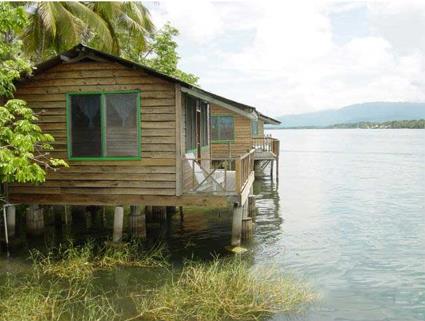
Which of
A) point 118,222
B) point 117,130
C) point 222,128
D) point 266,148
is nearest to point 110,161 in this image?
point 117,130

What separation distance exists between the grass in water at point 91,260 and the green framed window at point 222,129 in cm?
1751

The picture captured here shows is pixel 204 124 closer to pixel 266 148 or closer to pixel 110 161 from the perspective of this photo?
pixel 110 161

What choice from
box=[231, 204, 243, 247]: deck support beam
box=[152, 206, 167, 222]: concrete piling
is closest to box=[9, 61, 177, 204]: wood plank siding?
box=[231, 204, 243, 247]: deck support beam

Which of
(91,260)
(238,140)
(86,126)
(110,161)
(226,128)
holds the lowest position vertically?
(91,260)

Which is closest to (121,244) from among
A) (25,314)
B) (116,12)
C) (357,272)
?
(25,314)

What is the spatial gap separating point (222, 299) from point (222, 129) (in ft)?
73.6

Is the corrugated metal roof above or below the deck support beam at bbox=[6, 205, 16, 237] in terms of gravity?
above

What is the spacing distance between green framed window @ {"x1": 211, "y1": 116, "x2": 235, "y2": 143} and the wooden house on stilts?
17.3 meters

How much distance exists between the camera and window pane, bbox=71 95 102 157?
13656mm

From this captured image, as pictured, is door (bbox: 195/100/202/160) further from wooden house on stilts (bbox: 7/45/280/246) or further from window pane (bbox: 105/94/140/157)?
window pane (bbox: 105/94/140/157)

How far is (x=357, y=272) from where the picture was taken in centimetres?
1394

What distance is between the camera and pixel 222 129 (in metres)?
31.8

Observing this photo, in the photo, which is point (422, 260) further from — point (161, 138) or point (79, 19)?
point (79, 19)

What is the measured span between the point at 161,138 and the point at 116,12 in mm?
12172
